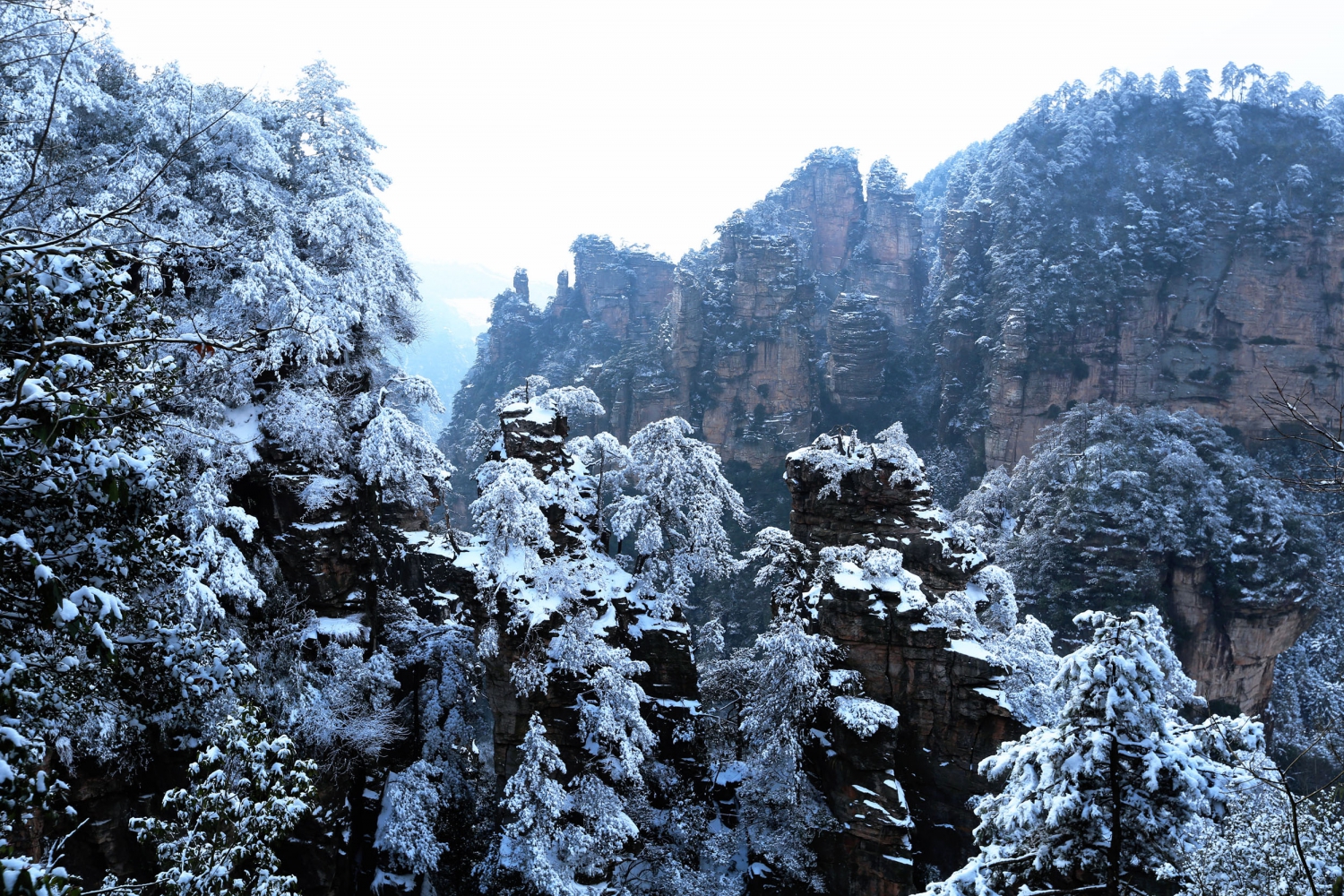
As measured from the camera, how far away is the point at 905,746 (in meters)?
14.0

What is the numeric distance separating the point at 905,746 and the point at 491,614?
340 inches

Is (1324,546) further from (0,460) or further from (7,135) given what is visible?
(7,135)

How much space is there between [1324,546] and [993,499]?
13.1 meters

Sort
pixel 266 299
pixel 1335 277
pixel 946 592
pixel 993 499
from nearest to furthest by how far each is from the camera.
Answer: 1. pixel 266 299
2. pixel 946 592
3. pixel 993 499
4. pixel 1335 277

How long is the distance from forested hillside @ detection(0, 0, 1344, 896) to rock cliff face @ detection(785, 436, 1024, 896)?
77mm

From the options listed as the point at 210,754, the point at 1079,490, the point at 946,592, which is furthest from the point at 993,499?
the point at 210,754

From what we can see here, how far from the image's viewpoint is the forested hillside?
14.4ft

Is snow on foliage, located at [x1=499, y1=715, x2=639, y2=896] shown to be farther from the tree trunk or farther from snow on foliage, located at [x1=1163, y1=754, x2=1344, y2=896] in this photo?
snow on foliage, located at [x1=1163, y1=754, x2=1344, y2=896]

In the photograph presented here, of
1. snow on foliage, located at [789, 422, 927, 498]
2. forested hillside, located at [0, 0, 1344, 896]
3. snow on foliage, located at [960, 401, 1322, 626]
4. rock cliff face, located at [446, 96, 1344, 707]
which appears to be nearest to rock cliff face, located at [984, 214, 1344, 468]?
rock cliff face, located at [446, 96, 1344, 707]

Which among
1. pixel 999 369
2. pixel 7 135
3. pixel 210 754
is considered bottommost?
pixel 210 754

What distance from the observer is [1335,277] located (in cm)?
3878

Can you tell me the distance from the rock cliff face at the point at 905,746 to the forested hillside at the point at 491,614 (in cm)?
8

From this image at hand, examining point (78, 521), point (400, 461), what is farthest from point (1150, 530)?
point (78, 521)

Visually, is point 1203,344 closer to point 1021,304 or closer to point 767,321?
point 1021,304
